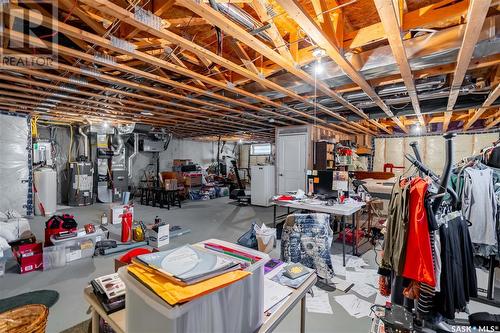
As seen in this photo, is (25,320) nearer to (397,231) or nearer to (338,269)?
(397,231)

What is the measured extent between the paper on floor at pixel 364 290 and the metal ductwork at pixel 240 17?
2.79m

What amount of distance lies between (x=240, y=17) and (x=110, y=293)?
2.01m

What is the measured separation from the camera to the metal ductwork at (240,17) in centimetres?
175

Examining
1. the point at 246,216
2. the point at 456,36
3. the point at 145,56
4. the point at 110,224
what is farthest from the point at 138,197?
the point at 456,36

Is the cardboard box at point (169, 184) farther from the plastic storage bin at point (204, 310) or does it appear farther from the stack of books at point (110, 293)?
the plastic storage bin at point (204, 310)

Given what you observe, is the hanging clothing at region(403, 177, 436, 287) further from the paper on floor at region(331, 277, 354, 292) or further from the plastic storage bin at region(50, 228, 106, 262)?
the plastic storage bin at region(50, 228, 106, 262)

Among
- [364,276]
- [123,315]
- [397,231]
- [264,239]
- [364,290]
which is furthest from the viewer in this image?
[264,239]

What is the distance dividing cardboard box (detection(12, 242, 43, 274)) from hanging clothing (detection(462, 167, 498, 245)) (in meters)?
4.82

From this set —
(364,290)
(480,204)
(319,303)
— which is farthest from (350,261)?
(480,204)

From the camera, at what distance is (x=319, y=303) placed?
7.64 ft

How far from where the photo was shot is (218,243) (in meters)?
1.28

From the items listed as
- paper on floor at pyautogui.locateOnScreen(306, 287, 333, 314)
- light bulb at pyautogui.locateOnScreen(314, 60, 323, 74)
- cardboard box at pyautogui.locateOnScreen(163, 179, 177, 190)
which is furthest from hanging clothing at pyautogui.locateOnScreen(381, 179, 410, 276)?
cardboard box at pyautogui.locateOnScreen(163, 179, 177, 190)

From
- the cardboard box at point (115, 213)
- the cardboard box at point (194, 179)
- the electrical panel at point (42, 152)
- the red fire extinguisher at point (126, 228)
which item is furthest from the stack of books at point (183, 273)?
the cardboard box at point (194, 179)

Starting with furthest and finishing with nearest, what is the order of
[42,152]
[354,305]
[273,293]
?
1. [42,152]
2. [354,305]
3. [273,293]
